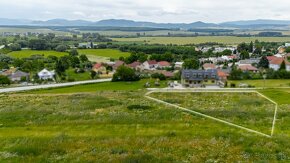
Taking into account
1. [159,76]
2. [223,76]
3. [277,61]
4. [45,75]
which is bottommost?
[45,75]

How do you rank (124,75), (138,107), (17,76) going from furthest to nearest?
(17,76) → (124,75) → (138,107)

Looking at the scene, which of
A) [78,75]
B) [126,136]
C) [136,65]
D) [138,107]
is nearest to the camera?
[126,136]

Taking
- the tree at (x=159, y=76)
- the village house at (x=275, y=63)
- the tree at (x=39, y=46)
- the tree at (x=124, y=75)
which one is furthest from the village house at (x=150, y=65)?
the tree at (x=39, y=46)

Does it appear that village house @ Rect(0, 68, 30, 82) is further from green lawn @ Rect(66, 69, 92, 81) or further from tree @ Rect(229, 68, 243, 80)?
tree @ Rect(229, 68, 243, 80)

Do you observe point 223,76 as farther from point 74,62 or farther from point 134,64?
point 74,62

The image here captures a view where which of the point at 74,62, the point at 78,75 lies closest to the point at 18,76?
the point at 78,75

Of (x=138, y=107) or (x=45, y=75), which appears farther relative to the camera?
(x=45, y=75)
